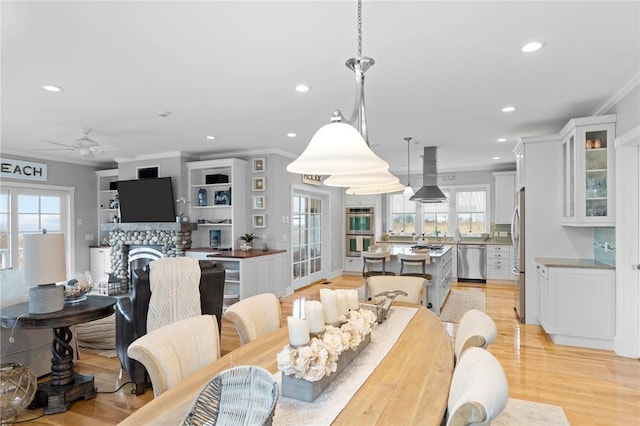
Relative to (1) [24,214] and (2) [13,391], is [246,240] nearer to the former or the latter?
(2) [13,391]

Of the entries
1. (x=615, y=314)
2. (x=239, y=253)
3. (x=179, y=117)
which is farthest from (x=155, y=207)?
(x=615, y=314)

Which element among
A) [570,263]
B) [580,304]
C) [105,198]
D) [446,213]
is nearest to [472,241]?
[446,213]

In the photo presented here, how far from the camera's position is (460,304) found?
5676 mm

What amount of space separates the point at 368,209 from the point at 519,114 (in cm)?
496

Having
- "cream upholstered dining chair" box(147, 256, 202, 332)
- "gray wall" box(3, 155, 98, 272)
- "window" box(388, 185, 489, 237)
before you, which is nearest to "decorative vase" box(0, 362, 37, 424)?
"cream upholstered dining chair" box(147, 256, 202, 332)

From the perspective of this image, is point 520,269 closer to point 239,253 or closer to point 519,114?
point 519,114

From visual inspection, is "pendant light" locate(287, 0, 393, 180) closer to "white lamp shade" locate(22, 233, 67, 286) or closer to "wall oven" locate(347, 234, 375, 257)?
"white lamp shade" locate(22, 233, 67, 286)

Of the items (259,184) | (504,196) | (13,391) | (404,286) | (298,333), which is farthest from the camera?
(504,196)

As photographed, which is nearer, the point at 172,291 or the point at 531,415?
the point at 531,415

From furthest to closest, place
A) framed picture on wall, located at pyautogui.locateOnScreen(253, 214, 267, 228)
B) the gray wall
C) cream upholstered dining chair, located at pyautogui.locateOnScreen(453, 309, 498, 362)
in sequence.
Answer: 1. the gray wall
2. framed picture on wall, located at pyautogui.locateOnScreen(253, 214, 267, 228)
3. cream upholstered dining chair, located at pyautogui.locateOnScreen(453, 309, 498, 362)

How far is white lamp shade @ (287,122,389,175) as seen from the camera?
4.66 ft

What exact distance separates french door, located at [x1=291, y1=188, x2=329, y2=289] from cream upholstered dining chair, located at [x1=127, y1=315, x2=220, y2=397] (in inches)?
197

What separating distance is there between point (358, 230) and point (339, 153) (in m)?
7.63

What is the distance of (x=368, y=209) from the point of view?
8891 millimetres
